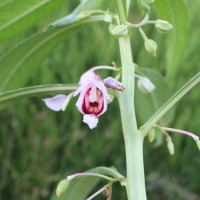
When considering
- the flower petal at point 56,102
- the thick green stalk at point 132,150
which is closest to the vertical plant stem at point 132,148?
the thick green stalk at point 132,150

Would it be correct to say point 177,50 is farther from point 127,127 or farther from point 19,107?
point 19,107

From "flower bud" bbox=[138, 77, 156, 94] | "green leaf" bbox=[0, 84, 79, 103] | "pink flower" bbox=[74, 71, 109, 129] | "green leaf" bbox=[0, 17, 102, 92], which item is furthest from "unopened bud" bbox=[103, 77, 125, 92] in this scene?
"green leaf" bbox=[0, 17, 102, 92]

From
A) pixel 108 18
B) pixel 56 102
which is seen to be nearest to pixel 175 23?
pixel 108 18

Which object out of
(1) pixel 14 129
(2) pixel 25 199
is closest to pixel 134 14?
(1) pixel 14 129

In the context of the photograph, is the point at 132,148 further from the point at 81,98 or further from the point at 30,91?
the point at 30,91

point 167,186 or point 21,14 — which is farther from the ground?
point 21,14

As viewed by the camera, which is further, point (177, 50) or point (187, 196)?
point (187, 196)

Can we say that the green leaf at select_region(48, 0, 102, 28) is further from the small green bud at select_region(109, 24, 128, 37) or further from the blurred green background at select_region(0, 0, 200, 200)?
the blurred green background at select_region(0, 0, 200, 200)

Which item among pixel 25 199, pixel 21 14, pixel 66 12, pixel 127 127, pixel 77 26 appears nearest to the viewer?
pixel 127 127
